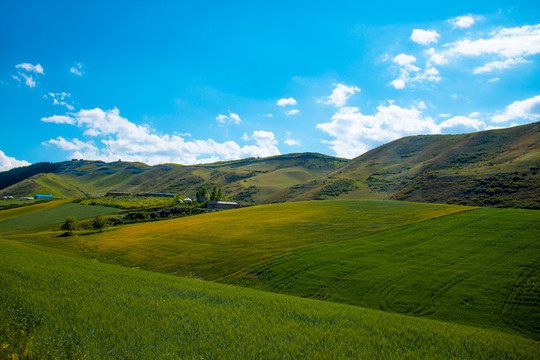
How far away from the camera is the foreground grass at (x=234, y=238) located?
120 feet

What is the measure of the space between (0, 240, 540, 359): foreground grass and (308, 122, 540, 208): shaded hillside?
81909 millimetres

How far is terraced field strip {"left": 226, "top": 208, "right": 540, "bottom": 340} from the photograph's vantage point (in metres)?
19.5

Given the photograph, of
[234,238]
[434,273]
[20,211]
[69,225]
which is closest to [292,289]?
[434,273]

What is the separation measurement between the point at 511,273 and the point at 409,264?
26.7 feet

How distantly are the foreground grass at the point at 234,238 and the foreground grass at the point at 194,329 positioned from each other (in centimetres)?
Result: 1758

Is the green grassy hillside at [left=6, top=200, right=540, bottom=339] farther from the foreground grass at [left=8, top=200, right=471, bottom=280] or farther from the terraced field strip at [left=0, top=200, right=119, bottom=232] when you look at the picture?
the terraced field strip at [left=0, top=200, right=119, bottom=232]

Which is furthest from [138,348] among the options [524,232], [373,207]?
[373,207]

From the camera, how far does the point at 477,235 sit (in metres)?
35.9

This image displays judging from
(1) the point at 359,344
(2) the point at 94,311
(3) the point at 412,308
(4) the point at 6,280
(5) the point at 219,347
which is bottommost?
(3) the point at 412,308

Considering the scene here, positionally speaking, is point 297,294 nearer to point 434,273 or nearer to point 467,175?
point 434,273

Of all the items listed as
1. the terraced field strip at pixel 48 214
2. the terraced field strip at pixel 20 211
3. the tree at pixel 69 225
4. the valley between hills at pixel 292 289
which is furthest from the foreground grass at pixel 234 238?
the terraced field strip at pixel 20 211

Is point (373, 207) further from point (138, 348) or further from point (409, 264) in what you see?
point (138, 348)

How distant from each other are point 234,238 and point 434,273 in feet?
101

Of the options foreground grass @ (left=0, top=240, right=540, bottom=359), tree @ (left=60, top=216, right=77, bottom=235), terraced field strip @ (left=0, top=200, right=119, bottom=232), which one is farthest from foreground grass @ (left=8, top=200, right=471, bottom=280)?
terraced field strip @ (left=0, top=200, right=119, bottom=232)
